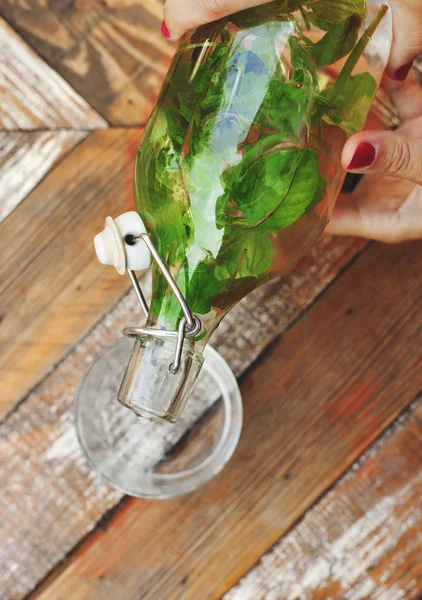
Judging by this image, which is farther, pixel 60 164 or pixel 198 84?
pixel 60 164

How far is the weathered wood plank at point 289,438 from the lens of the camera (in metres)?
0.59

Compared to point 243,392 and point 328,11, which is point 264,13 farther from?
point 243,392

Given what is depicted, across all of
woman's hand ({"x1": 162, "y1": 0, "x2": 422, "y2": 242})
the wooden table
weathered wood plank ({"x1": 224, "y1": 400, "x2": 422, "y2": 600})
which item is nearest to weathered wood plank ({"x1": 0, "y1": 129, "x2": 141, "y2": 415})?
→ the wooden table

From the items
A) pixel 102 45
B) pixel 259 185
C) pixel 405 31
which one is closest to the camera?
pixel 259 185

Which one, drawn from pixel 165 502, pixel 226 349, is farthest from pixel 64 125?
pixel 165 502

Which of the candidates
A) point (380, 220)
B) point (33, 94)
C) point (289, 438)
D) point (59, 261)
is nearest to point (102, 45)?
point (33, 94)

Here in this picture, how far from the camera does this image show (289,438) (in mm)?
595

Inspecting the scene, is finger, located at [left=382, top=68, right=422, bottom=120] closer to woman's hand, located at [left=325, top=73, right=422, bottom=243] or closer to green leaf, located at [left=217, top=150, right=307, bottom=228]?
woman's hand, located at [left=325, top=73, right=422, bottom=243]

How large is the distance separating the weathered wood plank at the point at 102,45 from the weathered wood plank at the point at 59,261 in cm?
4

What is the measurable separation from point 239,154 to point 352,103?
0.30ft

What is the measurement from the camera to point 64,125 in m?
0.57

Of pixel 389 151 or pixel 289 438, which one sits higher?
pixel 389 151

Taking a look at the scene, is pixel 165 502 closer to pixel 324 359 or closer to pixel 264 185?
pixel 324 359

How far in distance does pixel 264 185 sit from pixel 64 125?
1.07 feet
